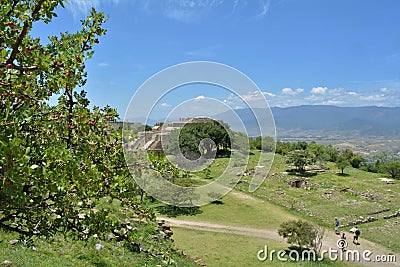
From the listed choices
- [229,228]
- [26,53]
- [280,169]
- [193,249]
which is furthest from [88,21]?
[280,169]

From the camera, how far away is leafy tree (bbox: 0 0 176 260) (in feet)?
10.5

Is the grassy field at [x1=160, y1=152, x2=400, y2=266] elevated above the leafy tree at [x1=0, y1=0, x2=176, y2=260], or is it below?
below

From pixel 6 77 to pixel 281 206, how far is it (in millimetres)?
28599

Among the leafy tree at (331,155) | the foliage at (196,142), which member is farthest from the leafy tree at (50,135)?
the leafy tree at (331,155)

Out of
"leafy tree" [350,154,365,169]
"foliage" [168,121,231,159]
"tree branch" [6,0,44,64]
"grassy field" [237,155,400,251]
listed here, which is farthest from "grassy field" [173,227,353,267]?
"leafy tree" [350,154,365,169]

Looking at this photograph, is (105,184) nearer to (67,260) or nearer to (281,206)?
(67,260)

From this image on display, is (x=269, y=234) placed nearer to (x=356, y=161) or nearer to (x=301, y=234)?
(x=301, y=234)

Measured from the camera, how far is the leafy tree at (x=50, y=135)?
320 centimetres

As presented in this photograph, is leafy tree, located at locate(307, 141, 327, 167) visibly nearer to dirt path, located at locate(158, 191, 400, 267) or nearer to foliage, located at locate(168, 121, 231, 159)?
foliage, located at locate(168, 121, 231, 159)

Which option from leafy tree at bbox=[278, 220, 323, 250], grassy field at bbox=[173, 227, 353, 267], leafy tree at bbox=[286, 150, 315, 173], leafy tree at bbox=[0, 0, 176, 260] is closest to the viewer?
leafy tree at bbox=[0, 0, 176, 260]

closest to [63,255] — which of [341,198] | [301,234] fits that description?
[301,234]

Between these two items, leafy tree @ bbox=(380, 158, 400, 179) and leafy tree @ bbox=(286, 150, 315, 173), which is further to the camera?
leafy tree @ bbox=(380, 158, 400, 179)

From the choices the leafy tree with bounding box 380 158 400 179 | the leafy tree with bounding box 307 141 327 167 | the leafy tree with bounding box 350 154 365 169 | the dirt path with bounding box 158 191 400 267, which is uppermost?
the leafy tree with bounding box 307 141 327 167

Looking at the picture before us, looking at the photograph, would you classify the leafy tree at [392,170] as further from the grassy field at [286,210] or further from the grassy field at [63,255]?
the grassy field at [63,255]
